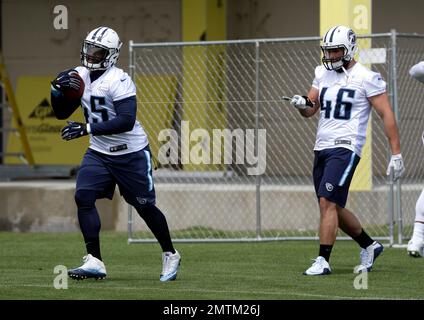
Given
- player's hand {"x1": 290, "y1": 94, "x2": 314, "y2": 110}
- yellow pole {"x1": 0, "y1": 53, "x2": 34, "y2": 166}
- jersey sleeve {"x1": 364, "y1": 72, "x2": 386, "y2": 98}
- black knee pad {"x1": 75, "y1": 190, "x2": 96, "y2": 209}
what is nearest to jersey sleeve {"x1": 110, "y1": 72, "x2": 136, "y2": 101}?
black knee pad {"x1": 75, "y1": 190, "x2": 96, "y2": 209}

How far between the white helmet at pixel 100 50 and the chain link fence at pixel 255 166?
3726mm

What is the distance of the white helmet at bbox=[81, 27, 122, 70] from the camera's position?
37.3 ft

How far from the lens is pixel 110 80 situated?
11336 mm

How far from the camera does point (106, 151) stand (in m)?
11.4

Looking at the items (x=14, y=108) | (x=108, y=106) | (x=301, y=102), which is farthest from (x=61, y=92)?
(x=14, y=108)

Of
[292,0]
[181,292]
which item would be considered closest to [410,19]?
[292,0]

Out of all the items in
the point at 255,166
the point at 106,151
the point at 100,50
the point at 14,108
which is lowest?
the point at 255,166

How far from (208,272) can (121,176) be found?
4.82ft

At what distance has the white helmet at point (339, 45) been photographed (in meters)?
11.9

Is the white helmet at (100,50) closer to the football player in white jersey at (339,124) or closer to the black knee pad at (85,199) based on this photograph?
the black knee pad at (85,199)

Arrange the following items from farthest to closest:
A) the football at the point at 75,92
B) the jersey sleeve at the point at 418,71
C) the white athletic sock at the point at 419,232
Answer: the white athletic sock at the point at 419,232 < the jersey sleeve at the point at 418,71 < the football at the point at 75,92

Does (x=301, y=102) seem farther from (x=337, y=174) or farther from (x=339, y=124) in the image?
(x=337, y=174)

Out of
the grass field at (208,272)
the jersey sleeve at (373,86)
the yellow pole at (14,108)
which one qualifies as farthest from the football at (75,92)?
the yellow pole at (14,108)
